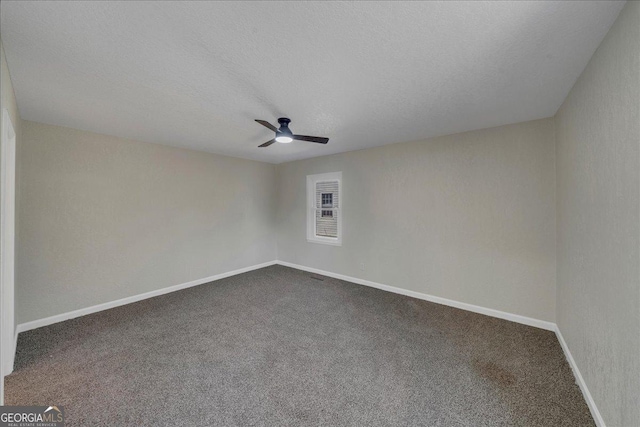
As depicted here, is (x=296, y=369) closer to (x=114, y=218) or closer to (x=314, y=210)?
(x=114, y=218)

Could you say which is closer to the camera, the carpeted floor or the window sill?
the carpeted floor

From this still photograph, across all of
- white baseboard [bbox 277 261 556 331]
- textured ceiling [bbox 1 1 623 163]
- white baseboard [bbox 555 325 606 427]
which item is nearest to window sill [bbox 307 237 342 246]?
white baseboard [bbox 277 261 556 331]

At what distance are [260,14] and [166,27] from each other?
22.9 inches

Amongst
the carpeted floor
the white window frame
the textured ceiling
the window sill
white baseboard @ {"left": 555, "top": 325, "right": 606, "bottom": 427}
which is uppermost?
the textured ceiling

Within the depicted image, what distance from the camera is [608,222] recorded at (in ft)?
4.88

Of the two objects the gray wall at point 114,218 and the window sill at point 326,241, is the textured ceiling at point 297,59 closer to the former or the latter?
the gray wall at point 114,218

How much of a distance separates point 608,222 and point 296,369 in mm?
2467

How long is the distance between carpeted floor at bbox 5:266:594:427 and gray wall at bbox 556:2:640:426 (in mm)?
464

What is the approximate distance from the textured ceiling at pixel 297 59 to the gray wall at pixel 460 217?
529mm

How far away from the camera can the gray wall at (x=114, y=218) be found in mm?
2885

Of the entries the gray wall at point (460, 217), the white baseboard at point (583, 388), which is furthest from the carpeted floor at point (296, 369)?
the gray wall at point (460, 217)

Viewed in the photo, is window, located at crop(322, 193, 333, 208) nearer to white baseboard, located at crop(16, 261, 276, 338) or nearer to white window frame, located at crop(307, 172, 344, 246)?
white window frame, located at crop(307, 172, 344, 246)

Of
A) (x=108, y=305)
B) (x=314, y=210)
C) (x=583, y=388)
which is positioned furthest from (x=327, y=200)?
(x=583, y=388)

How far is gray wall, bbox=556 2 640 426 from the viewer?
4.03 feet
